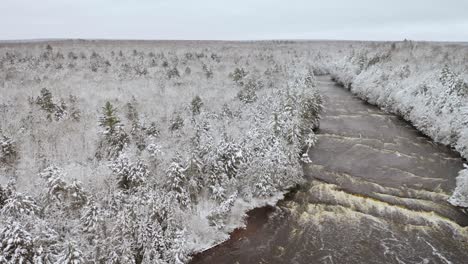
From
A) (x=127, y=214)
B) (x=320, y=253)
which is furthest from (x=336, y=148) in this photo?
(x=127, y=214)

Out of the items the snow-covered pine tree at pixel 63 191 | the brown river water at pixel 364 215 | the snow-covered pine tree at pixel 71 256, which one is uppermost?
the snow-covered pine tree at pixel 63 191

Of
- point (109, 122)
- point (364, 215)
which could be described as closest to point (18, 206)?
point (109, 122)

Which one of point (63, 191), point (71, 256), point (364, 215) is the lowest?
point (364, 215)

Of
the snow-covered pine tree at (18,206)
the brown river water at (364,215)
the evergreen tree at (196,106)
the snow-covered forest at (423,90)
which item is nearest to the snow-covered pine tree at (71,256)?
the snow-covered pine tree at (18,206)

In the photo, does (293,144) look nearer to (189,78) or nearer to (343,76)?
(189,78)

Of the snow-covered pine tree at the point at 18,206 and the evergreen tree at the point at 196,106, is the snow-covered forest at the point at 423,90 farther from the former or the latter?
the snow-covered pine tree at the point at 18,206

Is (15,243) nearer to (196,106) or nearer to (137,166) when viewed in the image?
(137,166)
